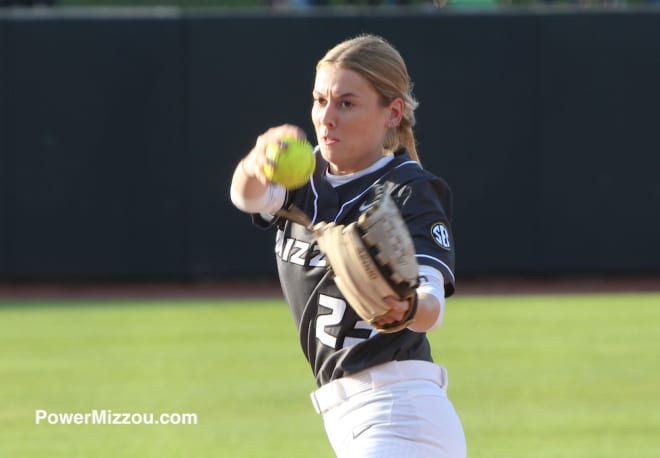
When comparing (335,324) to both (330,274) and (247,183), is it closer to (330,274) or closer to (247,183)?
(330,274)

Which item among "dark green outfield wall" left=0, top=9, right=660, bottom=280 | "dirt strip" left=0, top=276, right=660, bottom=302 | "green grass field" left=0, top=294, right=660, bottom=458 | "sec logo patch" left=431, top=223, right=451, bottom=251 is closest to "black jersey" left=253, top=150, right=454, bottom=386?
"sec logo patch" left=431, top=223, right=451, bottom=251

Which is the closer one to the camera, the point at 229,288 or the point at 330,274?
the point at 330,274

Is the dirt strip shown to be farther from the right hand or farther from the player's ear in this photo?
the right hand

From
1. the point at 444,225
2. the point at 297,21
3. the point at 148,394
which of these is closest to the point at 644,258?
the point at 297,21

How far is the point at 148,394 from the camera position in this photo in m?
7.66

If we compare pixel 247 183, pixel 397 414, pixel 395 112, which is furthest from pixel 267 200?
pixel 397 414

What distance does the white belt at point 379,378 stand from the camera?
11.0 ft

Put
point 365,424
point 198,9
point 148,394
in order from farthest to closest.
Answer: point 198,9, point 148,394, point 365,424

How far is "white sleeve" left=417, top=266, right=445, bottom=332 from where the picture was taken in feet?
10.7

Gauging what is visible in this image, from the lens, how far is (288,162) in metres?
3.25

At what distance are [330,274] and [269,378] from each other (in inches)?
193

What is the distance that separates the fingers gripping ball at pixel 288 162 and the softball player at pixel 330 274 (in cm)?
3

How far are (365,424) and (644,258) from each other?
35.9 feet

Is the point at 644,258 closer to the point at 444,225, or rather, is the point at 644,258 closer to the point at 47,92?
the point at 47,92
